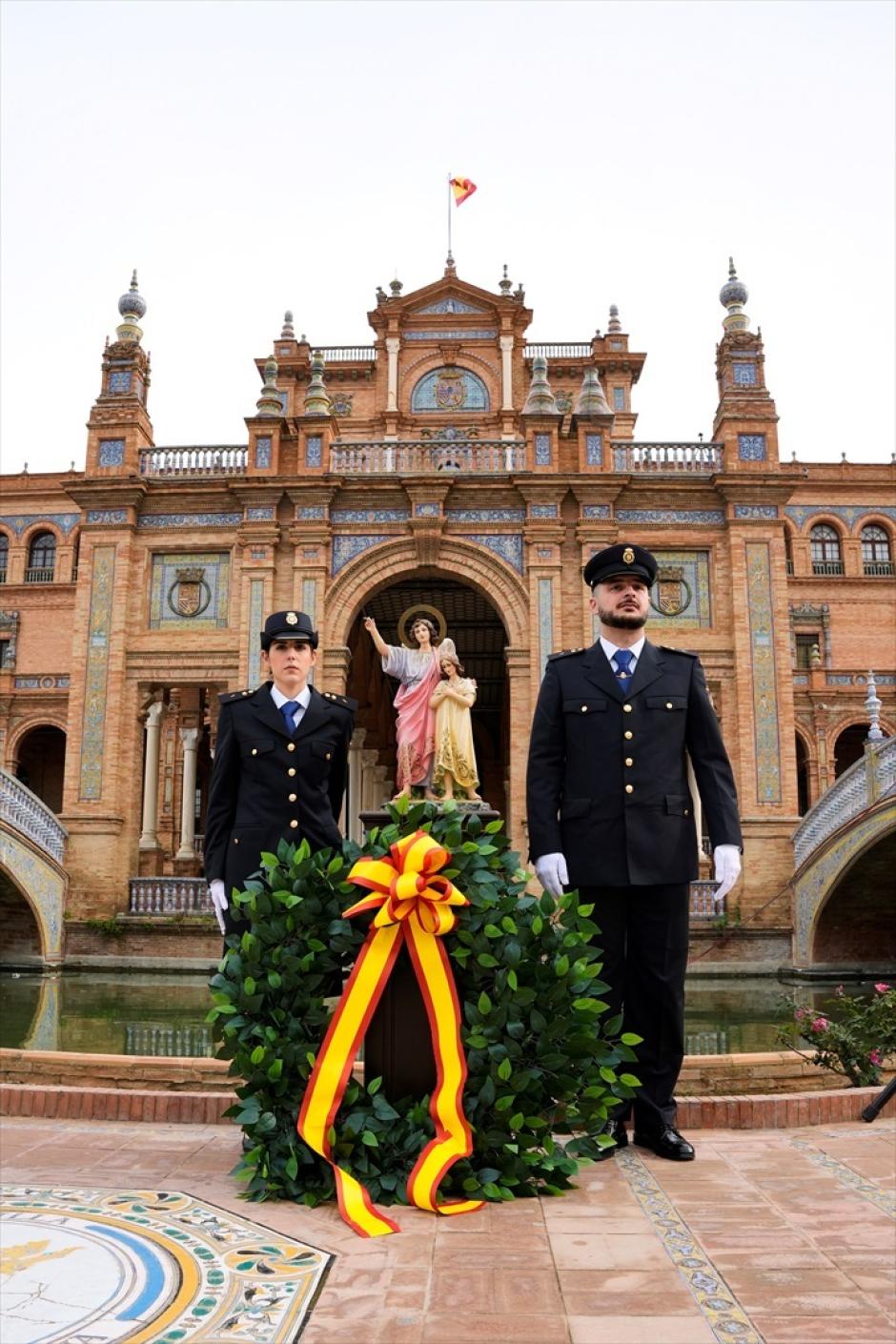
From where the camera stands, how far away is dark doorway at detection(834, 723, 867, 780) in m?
28.7

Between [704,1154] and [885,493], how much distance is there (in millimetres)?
30225

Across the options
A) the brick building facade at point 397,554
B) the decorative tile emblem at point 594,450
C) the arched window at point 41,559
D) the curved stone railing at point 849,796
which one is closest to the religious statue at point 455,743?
the curved stone railing at point 849,796

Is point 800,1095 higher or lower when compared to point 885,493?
lower

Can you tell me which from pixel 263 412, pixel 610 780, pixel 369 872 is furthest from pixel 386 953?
pixel 263 412

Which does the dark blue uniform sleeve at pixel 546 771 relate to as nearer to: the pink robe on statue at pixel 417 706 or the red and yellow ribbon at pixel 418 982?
the red and yellow ribbon at pixel 418 982

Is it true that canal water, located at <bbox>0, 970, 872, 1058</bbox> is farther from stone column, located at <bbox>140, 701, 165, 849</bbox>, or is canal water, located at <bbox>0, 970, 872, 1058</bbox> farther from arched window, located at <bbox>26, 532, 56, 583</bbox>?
arched window, located at <bbox>26, 532, 56, 583</bbox>

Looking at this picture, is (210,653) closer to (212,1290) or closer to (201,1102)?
(201,1102)

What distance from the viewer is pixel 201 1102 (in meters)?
4.86

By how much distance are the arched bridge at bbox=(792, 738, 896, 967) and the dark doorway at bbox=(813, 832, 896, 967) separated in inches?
1.1

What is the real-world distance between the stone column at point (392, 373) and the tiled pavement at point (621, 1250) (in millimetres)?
23017

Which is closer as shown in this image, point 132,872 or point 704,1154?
point 704,1154

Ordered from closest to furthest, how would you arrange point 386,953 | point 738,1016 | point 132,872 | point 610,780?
point 386,953 < point 610,780 < point 738,1016 < point 132,872

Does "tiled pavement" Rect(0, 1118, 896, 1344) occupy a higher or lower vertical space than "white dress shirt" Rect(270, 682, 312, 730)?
lower

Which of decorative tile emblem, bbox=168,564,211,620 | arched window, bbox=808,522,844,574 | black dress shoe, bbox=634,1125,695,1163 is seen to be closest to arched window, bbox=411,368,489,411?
decorative tile emblem, bbox=168,564,211,620
